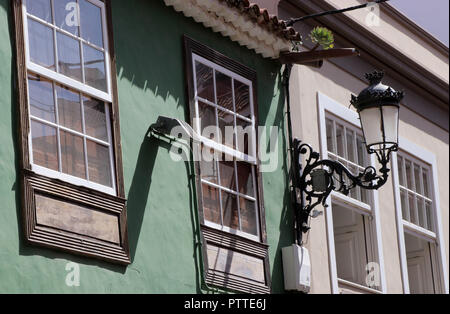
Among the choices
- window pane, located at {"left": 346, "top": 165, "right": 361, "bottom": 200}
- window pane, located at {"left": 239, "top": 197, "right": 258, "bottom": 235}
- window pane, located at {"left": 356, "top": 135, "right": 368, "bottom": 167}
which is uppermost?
window pane, located at {"left": 356, "top": 135, "right": 368, "bottom": 167}

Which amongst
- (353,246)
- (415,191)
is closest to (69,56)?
(353,246)

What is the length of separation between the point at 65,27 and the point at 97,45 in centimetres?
40

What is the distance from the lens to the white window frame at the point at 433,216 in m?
13.7

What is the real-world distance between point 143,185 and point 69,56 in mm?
1240

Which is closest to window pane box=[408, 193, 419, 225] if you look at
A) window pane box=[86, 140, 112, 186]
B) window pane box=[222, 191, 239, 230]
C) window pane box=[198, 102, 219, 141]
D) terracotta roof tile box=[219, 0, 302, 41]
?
terracotta roof tile box=[219, 0, 302, 41]

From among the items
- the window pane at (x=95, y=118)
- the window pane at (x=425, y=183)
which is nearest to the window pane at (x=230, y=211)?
the window pane at (x=95, y=118)

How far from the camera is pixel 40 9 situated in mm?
8922

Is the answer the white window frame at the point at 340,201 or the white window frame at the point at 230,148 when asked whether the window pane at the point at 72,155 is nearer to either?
the white window frame at the point at 230,148

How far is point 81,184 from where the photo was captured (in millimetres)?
8766

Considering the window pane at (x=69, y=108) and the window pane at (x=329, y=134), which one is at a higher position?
the window pane at (x=329, y=134)

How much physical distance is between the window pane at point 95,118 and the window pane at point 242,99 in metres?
2.13

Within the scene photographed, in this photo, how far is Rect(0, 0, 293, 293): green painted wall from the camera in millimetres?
8086

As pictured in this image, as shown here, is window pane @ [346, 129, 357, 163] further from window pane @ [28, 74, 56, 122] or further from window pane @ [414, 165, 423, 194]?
window pane @ [28, 74, 56, 122]
